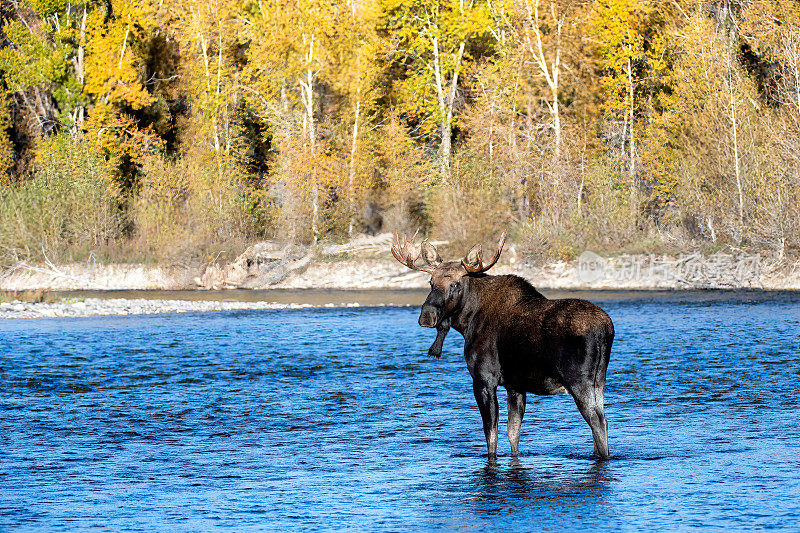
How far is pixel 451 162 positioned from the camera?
51.4m

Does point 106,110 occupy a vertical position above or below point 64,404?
above

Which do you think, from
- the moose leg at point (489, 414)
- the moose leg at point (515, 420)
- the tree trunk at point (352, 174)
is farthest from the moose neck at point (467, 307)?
the tree trunk at point (352, 174)

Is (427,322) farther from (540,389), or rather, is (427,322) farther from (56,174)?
(56,174)

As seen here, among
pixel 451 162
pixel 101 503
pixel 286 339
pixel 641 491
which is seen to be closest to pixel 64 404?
pixel 101 503

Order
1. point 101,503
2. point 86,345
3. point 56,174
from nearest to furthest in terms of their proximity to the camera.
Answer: point 101,503, point 86,345, point 56,174

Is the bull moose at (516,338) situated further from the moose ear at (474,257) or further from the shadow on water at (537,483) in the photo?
Answer: the shadow on water at (537,483)

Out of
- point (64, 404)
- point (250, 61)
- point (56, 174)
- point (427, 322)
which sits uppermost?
point (250, 61)

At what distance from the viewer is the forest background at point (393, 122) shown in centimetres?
4697

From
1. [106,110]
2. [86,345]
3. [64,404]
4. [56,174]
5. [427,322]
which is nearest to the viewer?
[427,322]

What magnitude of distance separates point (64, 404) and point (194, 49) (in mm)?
40490

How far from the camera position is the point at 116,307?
39656mm

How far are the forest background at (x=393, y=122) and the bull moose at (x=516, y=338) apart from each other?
113ft

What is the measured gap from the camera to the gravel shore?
125 ft

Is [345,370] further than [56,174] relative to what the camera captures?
No
